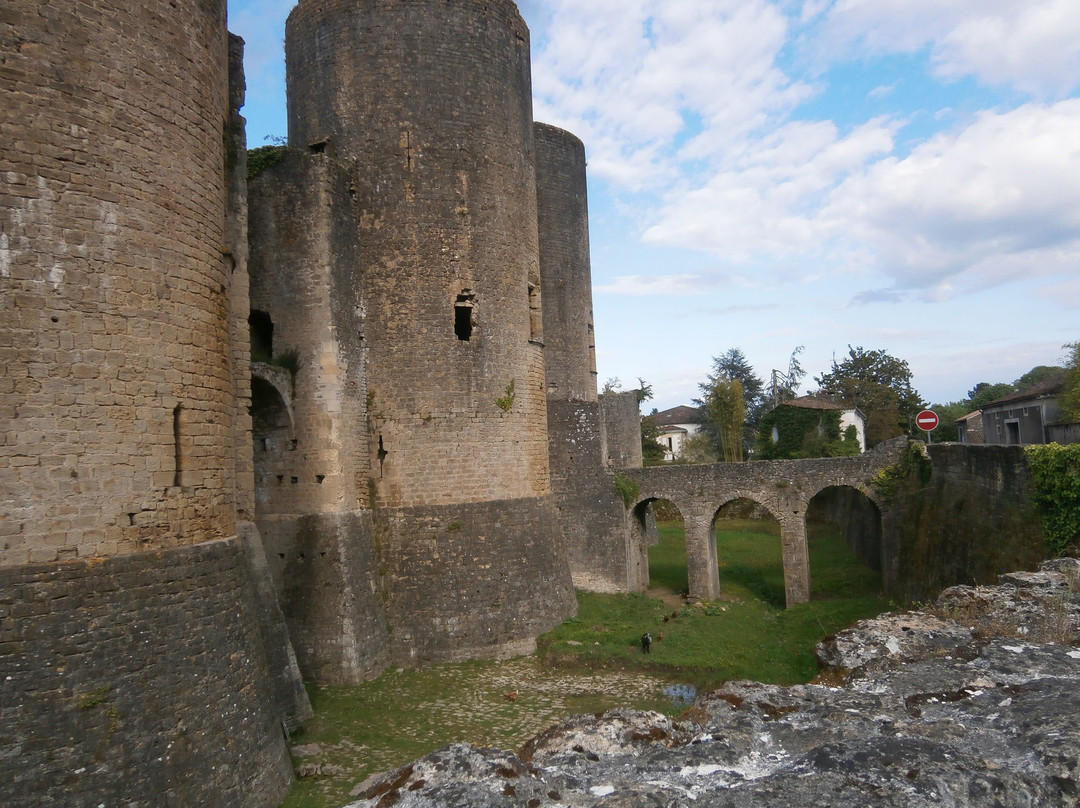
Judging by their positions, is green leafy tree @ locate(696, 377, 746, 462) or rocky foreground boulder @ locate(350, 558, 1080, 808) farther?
green leafy tree @ locate(696, 377, 746, 462)

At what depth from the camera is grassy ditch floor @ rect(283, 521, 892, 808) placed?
9.45 m

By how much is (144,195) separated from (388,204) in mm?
6989

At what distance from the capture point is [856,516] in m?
25.4

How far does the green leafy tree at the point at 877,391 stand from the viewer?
3750 cm

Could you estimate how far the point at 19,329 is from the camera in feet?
20.2

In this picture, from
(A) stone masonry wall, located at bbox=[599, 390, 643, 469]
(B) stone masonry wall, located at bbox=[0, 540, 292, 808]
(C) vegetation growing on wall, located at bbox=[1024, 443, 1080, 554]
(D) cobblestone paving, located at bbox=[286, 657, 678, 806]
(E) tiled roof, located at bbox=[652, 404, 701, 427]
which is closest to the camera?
(B) stone masonry wall, located at bbox=[0, 540, 292, 808]

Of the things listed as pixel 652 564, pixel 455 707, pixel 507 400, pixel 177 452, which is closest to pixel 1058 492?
pixel 507 400

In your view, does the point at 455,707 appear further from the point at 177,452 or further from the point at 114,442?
the point at 114,442

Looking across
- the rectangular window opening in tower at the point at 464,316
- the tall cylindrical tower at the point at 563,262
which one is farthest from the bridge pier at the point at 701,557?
the rectangular window opening in tower at the point at 464,316

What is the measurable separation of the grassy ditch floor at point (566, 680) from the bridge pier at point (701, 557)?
2.22 ft

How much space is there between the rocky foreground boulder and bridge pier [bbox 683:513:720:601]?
1506cm

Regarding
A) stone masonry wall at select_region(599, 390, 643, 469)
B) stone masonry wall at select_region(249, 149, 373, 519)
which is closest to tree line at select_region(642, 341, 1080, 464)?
stone masonry wall at select_region(599, 390, 643, 469)

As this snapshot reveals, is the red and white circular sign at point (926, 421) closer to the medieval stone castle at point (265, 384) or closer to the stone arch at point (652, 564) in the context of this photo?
the stone arch at point (652, 564)

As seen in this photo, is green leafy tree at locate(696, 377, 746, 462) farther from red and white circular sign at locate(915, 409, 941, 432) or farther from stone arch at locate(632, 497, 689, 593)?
red and white circular sign at locate(915, 409, 941, 432)
